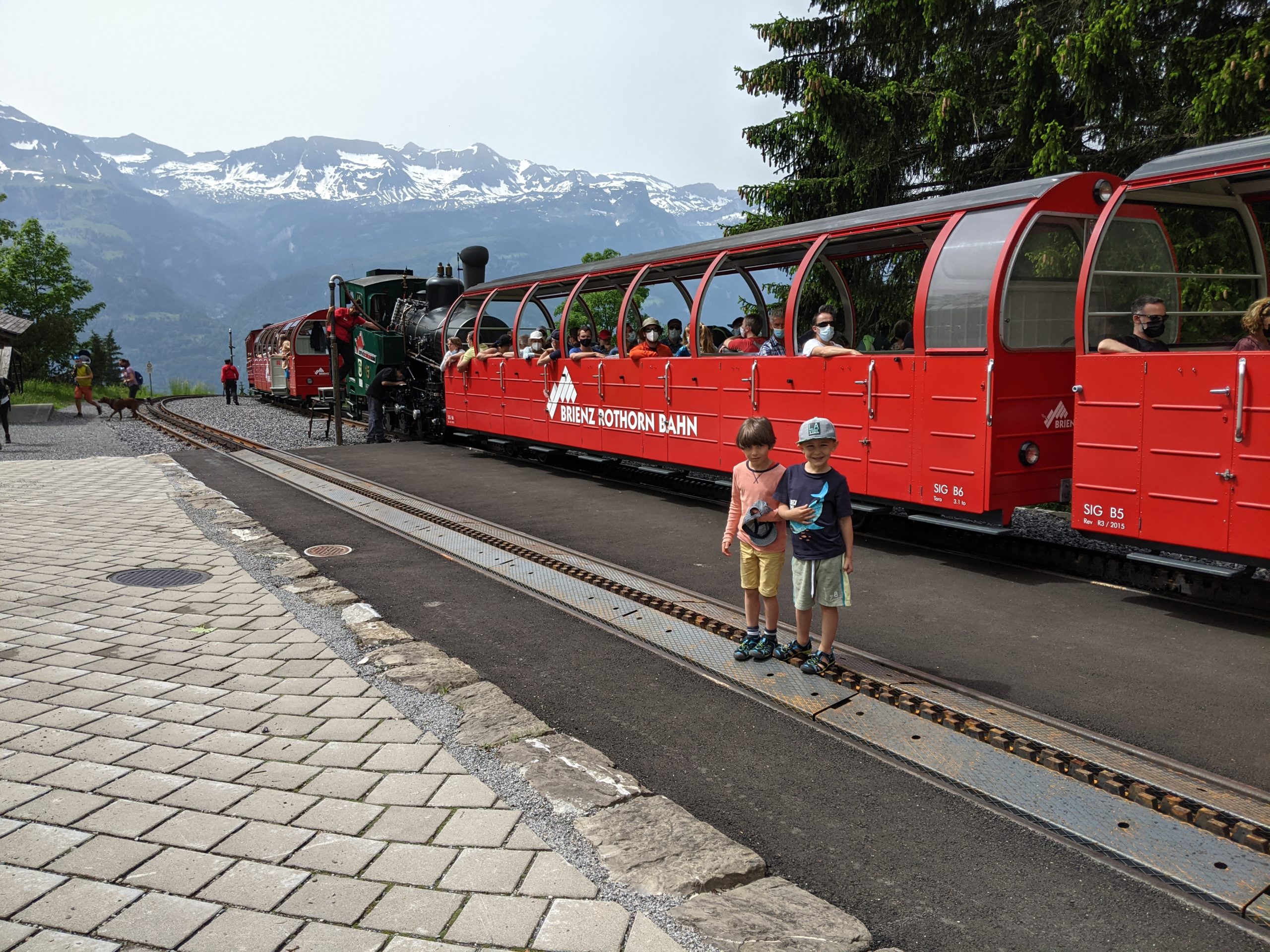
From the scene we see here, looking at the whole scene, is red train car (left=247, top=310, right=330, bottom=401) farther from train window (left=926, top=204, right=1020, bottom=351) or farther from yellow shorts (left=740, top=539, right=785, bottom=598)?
yellow shorts (left=740, top=539, right=785, bottom=598)

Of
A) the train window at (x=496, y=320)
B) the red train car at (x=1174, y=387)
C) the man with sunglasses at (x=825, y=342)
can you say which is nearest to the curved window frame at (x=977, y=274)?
the red train car at (x=1174, y=387)

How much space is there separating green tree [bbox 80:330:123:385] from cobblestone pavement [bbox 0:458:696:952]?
94306 millimetres

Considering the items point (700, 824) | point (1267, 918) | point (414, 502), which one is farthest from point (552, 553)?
point (1267, 918)

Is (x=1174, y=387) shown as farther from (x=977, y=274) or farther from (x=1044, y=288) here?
(x=977, y=274)

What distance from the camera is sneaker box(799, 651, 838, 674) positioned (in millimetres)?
5203

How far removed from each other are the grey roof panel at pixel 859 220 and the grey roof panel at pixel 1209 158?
2.70ft

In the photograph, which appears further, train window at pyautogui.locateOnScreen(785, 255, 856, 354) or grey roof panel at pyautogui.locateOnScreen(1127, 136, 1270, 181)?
train window at pyautogui.locateOnScreen(785, 255, 856, 354)

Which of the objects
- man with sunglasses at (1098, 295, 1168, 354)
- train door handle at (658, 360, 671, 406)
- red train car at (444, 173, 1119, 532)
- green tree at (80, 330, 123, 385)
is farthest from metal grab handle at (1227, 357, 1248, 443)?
green tree at (80, 330, 123, 385)

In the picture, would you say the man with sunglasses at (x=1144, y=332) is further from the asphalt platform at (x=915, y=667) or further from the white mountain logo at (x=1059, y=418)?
the asphalt platform at (x=915, y=667)

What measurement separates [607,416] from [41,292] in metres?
52.2

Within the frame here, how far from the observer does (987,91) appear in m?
14.1

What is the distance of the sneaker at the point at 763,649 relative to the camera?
17.9ft

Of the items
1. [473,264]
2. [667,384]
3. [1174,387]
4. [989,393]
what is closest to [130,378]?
[473,264]

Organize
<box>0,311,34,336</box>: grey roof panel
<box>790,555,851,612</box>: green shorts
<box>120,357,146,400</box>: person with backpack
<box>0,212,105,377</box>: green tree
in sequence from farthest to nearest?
<box>0,212,105,377</box>: green tree → <box>120,357,146,400</box>: person with backpack → <box>0,311,34,336</box>: grey roof panel → <box>790,555,851,612</box>: green shorts
